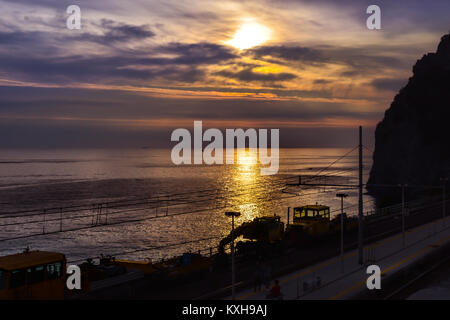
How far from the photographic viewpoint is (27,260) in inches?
883

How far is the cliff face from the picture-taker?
124m

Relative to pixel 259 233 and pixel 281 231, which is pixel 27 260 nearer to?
pixel 259 233

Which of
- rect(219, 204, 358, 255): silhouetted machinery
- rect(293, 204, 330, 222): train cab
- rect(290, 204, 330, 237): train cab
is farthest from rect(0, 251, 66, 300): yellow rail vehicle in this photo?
rect(293, 204, 330, 222): train cab

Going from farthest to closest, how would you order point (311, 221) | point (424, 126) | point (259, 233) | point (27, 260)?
point (424, 126) < point (311, 221) < point (259, 233) < point (27, 260)

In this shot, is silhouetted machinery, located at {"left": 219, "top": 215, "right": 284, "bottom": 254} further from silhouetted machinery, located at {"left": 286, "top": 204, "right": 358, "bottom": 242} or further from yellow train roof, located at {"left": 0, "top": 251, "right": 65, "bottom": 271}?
yellow train roof, located at {"left": 0, "top": 251, "right": 65, "bottom": 271}

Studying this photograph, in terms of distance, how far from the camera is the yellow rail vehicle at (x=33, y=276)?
2128cm

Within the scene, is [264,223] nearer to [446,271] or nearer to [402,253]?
[402,253]

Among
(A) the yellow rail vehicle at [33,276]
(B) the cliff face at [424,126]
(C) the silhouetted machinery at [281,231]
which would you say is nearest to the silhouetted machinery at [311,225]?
(C) the silhouetted machinery at [281,231]

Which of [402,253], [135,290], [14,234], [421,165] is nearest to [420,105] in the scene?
[421,165]

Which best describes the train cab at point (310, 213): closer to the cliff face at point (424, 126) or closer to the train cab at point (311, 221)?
the train cab at point (311, 221)

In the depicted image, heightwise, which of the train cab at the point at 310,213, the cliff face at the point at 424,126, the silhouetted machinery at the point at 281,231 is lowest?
the silhouetted machinery at the point at 281,231

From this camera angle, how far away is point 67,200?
114 m

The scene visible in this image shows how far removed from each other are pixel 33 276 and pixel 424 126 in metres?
126

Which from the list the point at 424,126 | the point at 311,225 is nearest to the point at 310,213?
the point at 311,225
